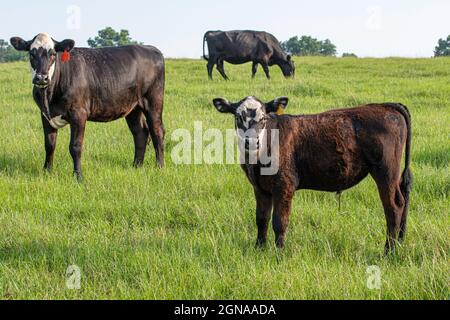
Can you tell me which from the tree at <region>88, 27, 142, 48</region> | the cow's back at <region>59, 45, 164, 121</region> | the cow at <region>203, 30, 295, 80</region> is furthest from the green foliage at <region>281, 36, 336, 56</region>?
the cow's back at <region>59, 45, 164, 121</region>

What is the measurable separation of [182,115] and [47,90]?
174 inches

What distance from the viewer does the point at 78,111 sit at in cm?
740

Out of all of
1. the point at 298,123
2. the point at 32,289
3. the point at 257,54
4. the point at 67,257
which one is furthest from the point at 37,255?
the point at 257,54

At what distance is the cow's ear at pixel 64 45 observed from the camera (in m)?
7.21

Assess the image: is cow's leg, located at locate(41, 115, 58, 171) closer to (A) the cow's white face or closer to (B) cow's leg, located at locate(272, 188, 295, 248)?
(A) the cow's white face

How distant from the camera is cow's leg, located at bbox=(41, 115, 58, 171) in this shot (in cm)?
744

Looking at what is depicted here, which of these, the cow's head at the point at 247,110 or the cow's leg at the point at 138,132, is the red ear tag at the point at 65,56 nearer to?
the cow's leg at the point at 138,132

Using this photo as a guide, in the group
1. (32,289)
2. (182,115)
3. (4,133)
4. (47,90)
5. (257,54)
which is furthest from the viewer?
(257,54)

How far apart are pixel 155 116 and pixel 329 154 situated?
432 centimetres

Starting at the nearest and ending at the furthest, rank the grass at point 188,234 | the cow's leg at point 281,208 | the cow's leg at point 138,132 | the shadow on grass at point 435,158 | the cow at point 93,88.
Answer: the grass at point 188,234, the cow's leg at point 281,208, the cow at point 93,88, the shadow on grass at point 435,158, the cow's leg at point 138,132

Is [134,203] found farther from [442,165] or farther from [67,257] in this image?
[442,165]

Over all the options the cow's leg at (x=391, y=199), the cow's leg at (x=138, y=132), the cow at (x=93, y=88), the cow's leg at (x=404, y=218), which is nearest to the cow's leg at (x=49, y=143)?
the cow at (x=93, y=88)

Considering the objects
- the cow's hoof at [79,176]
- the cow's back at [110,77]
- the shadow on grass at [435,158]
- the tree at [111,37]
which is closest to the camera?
the cow's hoof at [79,176]

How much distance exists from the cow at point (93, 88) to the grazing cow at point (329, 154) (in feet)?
10.6
